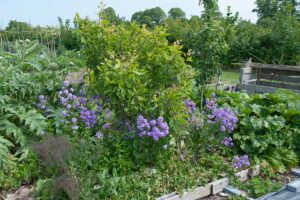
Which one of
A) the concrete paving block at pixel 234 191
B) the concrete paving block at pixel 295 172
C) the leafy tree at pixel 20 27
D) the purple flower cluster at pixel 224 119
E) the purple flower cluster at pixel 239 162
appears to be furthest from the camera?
the leafy tree at pixel 20 27

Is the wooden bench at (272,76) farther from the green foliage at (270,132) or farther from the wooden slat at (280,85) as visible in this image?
the green foliage at (270,132)

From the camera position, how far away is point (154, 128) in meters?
4.26

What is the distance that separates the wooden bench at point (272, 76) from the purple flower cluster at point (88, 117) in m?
6.85

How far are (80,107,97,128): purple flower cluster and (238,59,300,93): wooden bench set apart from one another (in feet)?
22.5

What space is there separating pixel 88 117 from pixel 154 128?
32.1 inches

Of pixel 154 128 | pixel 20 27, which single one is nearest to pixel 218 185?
pixel 154 128

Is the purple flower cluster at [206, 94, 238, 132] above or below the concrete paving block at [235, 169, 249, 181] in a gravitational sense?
above

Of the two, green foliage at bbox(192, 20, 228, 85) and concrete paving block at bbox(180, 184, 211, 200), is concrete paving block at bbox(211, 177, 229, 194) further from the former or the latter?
green foliage at bbox(192, 20, 228, 85)

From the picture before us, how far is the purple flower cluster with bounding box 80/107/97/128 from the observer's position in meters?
4.45

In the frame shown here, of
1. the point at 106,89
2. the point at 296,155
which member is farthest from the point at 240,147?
the point at 106,89

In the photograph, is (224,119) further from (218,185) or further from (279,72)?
(279,72)

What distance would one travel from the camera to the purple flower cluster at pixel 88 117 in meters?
4.45

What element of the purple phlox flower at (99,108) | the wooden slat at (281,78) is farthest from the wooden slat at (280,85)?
the purple phlox flower at (99,108)

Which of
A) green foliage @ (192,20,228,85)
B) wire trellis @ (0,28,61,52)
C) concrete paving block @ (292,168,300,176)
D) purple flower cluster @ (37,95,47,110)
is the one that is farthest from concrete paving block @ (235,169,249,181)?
wire trellis @ (0,28,61,52)
